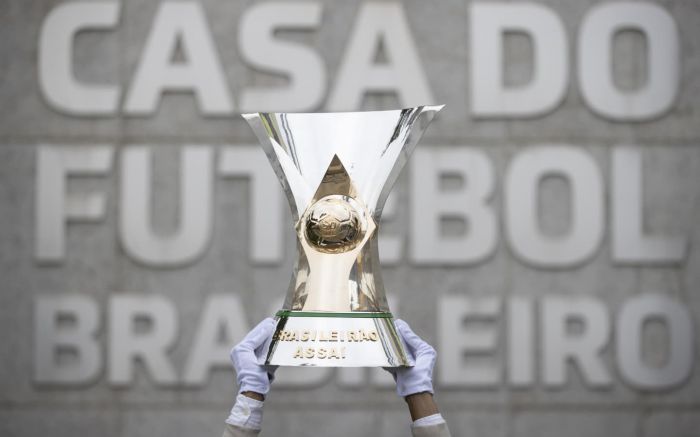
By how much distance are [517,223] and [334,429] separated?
1500mm

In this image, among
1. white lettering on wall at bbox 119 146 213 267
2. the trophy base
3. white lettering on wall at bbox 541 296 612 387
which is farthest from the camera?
white lettering on wall at bbox 119 146 213 267

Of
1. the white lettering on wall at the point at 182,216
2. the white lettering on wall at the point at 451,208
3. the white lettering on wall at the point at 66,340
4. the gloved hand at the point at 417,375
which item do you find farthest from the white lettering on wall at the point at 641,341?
the gloved hand at the point at 417,375

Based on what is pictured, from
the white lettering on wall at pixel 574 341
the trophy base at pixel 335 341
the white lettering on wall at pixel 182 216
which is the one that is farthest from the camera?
the white lettering on wall at pixel 182 216

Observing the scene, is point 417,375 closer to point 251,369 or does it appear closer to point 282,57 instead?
point 251,369

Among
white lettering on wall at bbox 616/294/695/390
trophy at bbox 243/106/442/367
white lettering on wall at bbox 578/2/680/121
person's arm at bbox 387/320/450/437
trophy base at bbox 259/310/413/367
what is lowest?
white lettering on wall at bbox 616/294/695/390

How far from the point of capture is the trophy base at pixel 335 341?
1.94m

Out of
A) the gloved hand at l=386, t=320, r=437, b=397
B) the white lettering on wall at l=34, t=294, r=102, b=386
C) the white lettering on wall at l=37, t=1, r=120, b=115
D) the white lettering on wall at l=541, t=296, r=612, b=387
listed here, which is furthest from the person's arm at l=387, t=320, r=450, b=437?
the white lettering on wall at l=37, t=1, r=120, b=115

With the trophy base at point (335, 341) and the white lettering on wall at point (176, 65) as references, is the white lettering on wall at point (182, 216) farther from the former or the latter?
the trophy base at point (335, 341)

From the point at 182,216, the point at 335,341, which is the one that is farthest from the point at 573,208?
the point at 335,341

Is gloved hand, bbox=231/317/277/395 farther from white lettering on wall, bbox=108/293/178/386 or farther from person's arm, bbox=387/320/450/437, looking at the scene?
white lettering on wall, bbox=108/293/178/386

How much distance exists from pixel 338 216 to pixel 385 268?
3.49 m

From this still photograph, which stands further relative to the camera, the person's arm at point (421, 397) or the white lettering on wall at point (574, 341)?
the white lettering on wall at point (574, 341)

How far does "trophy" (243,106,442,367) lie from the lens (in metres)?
1.99

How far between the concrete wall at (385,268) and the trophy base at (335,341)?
3.42 m
